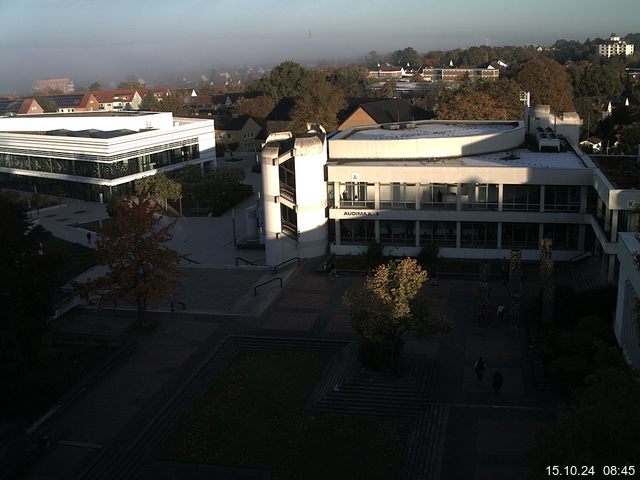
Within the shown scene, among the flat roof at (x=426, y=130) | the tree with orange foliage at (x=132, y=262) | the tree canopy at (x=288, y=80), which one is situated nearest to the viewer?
the tree with orange foliage at (x=132, y=262)

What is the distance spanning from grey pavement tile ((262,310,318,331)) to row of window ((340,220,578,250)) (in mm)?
9757

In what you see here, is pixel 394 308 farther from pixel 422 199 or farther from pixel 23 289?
pixel 422 199

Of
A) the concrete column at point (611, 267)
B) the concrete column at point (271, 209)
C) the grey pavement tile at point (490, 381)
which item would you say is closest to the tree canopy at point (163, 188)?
the concrete column at point (271, 209)

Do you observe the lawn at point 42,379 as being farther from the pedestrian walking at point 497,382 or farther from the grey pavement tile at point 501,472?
the pedestrian walking at point 497,382

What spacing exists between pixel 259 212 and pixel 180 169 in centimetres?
2047

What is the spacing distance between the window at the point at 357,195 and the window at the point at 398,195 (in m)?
0.62

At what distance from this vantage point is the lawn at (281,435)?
20234 mm

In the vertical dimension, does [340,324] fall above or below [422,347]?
above

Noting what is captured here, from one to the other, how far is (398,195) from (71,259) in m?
19.8

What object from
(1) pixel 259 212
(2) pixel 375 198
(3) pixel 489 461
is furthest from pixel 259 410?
(1) pixel 259 212

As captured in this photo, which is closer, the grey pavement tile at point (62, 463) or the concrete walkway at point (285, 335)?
the grey pavement tile at point (62, 463)

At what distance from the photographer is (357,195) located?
132 feet

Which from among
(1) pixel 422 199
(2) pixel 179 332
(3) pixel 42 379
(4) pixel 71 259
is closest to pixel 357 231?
(1) pixel 422 199

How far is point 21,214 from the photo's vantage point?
28328 mm
